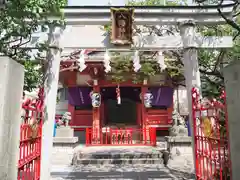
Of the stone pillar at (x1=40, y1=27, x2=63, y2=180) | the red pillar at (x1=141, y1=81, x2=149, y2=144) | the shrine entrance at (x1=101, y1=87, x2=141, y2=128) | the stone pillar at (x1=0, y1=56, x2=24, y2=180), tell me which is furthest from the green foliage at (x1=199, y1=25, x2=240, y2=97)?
the shrine entrance at (x1=101, y1=87, x2=141, y2=128)

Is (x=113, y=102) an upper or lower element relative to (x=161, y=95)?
lower

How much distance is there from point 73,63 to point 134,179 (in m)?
8.28

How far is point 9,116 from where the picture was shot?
3.12 m

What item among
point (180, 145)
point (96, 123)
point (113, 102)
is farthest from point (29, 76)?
point (113, 102)

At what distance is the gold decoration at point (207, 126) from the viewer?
5078 millimetres

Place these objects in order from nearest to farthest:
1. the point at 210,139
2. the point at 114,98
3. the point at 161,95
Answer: the point at 210,139 < the point at 161,95 < the point at 114,98

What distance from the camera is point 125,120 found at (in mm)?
16297

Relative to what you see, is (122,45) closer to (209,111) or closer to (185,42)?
(185,42)

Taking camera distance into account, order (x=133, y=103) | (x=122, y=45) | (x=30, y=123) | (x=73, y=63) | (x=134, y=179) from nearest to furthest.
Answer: (x=30, y=123), (x=122, y=45), (x=134, y=179), (x=73, y=63), (x=133, y=103)

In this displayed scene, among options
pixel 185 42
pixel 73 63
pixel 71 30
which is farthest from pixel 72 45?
pixel 73 63

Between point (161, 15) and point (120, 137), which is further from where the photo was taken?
point (120, 137)

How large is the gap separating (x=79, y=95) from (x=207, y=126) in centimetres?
1137

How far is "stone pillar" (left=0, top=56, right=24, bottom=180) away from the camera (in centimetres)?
298

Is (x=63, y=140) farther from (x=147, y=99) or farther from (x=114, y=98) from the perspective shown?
(x=114, y=98)
